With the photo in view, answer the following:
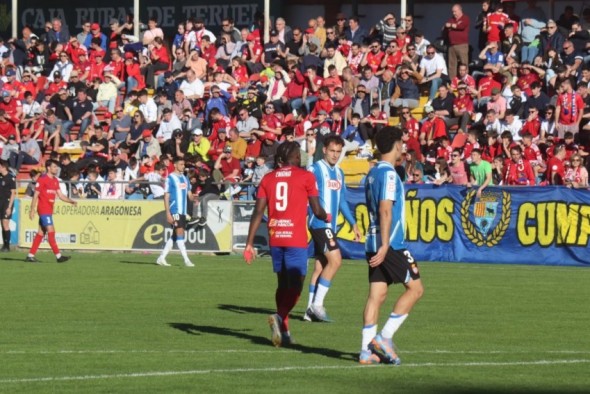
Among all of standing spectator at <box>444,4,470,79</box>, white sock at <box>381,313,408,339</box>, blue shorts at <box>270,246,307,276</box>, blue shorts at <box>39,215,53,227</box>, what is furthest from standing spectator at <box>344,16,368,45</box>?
white sock at <box>381,313,408,339</box>

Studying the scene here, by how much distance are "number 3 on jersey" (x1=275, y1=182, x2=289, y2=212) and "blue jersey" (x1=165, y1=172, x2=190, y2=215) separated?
43.5 feet

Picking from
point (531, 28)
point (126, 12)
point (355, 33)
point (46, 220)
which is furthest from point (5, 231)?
point (531, 28)

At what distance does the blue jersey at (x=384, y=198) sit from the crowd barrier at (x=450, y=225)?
1553 centimetres

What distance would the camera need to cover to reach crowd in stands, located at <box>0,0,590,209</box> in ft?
99.6

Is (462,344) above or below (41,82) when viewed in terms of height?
below

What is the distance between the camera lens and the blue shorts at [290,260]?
13445mm

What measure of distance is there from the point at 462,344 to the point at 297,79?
22.6 metres

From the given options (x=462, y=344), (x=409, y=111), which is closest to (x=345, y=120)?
(x=409, y=111)

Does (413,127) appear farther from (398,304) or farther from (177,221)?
(398,304)

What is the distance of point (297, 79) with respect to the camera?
35594 mm

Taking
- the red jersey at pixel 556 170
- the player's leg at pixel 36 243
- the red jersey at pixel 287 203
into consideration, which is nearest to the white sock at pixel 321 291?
the red jersey at pixel 287 203

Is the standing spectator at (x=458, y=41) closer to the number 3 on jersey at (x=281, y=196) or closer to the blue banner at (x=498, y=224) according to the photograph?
the blue banner at (x=498, y=224)

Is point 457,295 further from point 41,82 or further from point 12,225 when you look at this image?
point 41,82

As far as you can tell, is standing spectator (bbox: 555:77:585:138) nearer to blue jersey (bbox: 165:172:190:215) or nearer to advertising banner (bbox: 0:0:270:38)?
blue jersey (bbox: 165:172:190:215)
